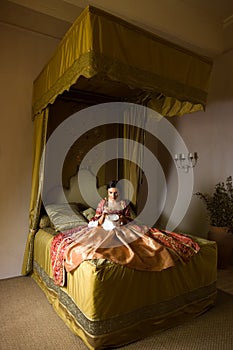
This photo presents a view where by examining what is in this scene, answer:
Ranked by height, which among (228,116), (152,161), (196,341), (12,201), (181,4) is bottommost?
(196,341)

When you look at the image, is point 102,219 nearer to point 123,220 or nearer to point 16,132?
point 123,220

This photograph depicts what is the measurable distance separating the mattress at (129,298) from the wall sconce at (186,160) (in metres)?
2.16

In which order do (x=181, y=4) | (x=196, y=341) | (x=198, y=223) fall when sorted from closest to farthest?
(x=196, y=341) → (x=181, y=4) → (x=198, y=223)

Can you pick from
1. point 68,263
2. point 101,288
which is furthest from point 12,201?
point 101,288

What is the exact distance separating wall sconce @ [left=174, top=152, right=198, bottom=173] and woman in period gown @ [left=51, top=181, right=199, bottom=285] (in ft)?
7.04

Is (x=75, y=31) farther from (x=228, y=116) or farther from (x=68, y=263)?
(x=228, y=116)

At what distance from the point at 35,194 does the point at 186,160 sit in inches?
101

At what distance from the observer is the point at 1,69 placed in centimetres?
329

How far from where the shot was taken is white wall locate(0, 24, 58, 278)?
3.32 meters

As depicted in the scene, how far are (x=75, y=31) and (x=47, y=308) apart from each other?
2.44 metres

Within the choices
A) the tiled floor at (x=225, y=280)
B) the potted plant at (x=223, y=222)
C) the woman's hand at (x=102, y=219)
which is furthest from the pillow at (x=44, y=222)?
the potted plant at (x=223, y=222)

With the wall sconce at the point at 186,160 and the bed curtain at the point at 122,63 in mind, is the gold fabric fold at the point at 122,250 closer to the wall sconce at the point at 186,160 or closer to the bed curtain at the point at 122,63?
the bed curtain at the point at 122,63

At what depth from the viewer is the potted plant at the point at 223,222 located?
3.72 m

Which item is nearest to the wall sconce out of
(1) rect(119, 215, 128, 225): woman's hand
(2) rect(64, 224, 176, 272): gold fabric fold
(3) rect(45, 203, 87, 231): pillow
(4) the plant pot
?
(4) the plant pot
